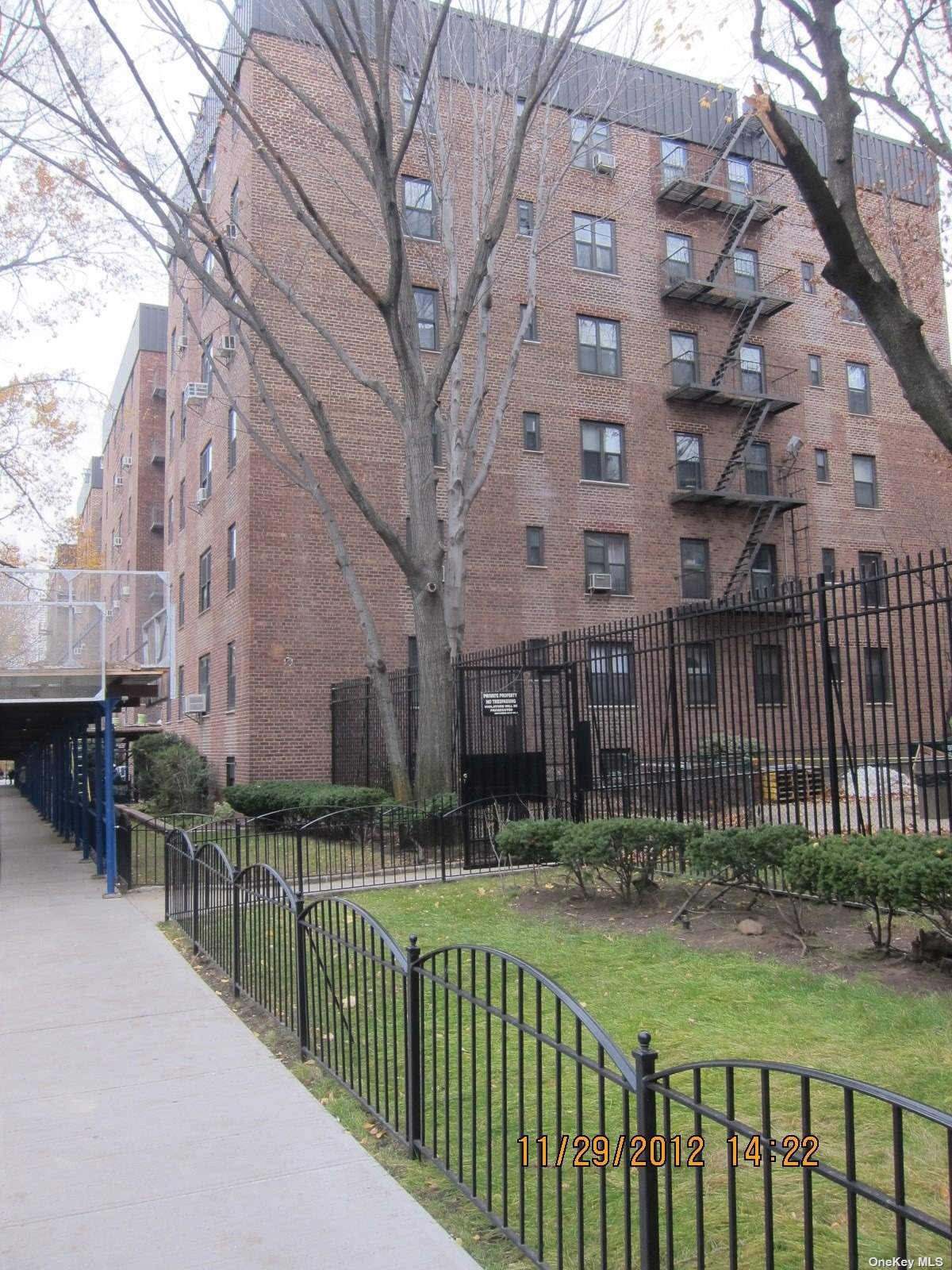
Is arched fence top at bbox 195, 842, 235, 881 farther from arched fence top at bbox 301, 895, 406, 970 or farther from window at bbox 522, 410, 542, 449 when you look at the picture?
window at bbox 522, 410, 542, 449

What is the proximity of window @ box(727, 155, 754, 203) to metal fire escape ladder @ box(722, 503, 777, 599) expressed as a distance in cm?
852

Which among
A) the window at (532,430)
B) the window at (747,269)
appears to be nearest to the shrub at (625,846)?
the window at (532,430)

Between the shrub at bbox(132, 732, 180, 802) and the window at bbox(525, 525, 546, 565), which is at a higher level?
the window at bbox(525, 525, 546, 565)

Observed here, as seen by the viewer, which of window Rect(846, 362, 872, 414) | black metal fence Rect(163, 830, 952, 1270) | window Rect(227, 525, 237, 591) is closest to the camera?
black metal fence Rect(163, 830, 952, 1270)

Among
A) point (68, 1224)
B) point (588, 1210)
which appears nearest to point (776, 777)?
point (588, 1210)

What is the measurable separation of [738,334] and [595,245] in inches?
175

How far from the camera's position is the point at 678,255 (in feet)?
87.6

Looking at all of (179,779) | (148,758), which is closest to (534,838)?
(179,779)

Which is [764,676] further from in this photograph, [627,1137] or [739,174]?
[739,174]

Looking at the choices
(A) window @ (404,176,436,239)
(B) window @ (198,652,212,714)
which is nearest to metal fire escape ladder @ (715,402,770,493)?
(A) window @ (404,176,436,239)

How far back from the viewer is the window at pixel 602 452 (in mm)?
24781

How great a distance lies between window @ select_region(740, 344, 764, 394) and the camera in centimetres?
2714

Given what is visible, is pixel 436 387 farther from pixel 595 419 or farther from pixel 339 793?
pixel 595 419

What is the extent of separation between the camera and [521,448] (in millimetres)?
23875
